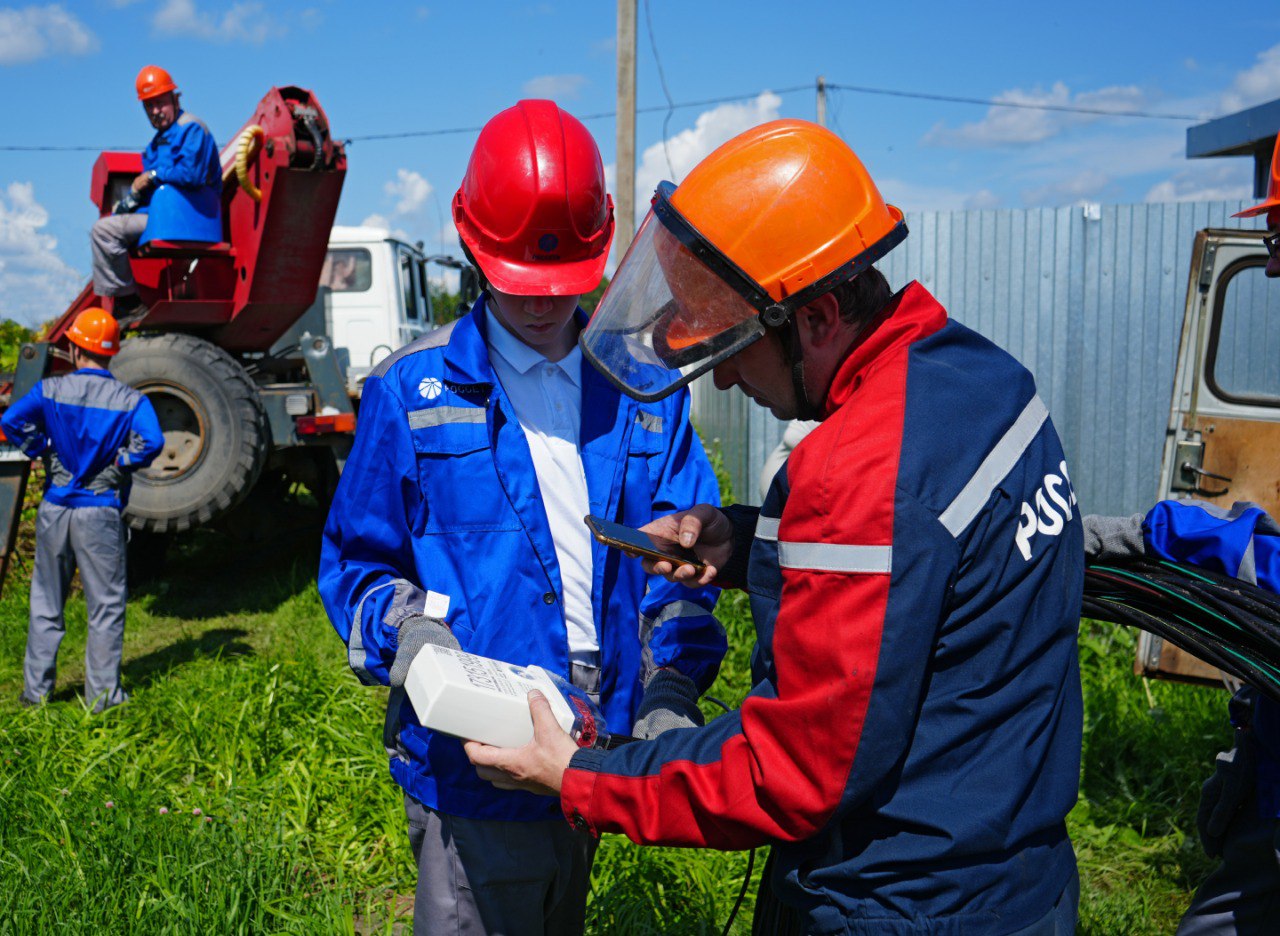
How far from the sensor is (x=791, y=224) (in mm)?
1495

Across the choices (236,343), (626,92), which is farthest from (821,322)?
(626,92)

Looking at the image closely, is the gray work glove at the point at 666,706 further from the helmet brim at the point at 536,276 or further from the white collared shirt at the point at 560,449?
the helmet brim at the point at 536,276

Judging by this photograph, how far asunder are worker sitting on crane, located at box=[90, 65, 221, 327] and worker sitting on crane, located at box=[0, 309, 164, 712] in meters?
1.95

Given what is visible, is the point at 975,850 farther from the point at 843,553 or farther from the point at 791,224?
the point at 791,224

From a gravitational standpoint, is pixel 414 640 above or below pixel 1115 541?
below

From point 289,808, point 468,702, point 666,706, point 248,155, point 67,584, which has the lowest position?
point 289,808

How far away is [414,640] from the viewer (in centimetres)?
201

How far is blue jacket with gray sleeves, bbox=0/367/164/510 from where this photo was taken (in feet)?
18.8

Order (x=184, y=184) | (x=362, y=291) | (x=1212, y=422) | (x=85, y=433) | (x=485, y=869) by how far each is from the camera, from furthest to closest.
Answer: (x=362, y=291)
(x=184, y=184)
(x=85, y=433)
(x=1212, y=422)
(x=485, y=869)

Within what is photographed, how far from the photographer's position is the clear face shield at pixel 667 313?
155cm

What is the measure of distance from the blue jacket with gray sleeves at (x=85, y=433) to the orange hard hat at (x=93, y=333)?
131 millimetres

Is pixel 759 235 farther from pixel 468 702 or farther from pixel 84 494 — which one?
pixel 84 494

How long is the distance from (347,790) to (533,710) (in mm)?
2895

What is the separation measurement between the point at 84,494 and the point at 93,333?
2.86 ft
